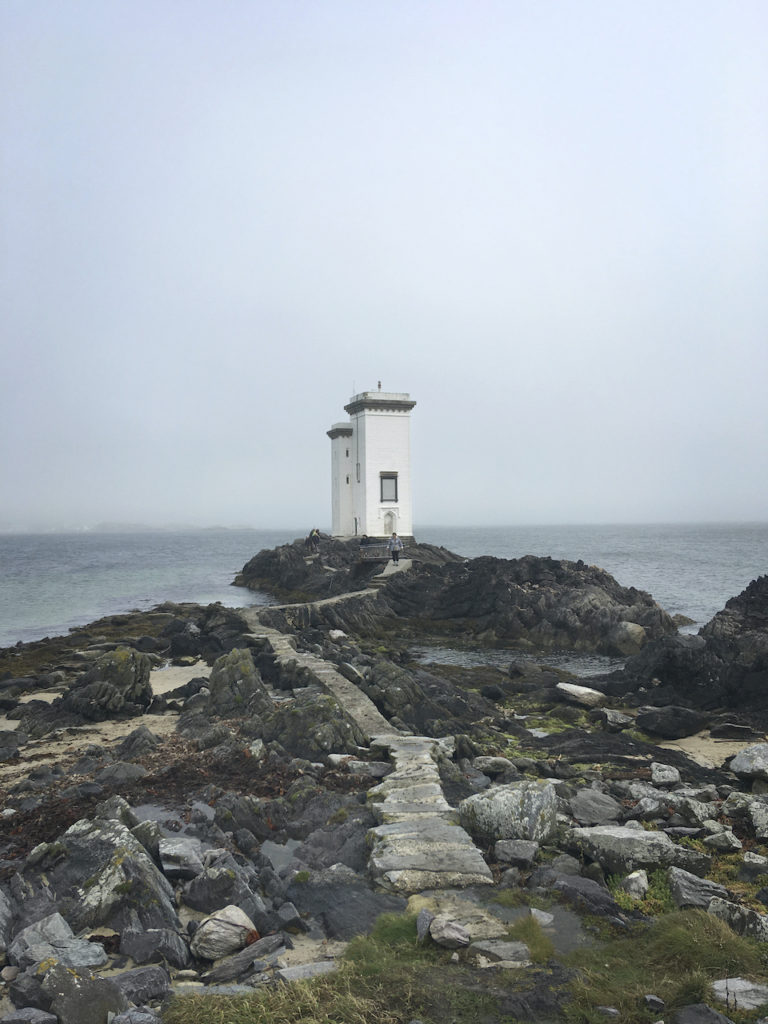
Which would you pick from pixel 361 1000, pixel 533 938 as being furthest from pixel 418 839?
pixel 361 1000

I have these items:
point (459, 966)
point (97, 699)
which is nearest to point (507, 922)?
point (459, 966)

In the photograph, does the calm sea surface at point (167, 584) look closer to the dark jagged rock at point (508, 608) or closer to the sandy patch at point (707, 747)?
the dark jagged rock at point (508, 608)

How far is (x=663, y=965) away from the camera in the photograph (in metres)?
4.73

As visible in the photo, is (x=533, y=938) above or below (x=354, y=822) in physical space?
above

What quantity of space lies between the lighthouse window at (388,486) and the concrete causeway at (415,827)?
3362 centimetres

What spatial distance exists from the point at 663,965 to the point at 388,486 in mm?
41083

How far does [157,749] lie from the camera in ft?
36.2

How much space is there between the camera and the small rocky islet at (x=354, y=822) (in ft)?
16.7

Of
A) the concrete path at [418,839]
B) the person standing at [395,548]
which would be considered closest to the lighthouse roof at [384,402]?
the person standing at [395,548]

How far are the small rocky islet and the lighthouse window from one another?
2707 centimetres

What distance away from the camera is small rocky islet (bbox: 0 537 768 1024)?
5.10 metres

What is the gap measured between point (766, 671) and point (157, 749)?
43.4 ft

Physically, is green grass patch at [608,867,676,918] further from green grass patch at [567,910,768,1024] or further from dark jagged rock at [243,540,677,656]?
dark jagged rock at [243,540,677,656]

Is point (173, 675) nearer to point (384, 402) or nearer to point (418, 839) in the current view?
point (418, 839)
